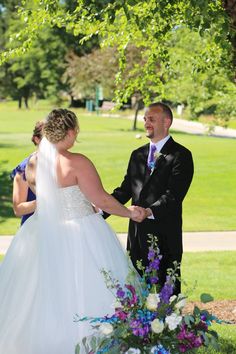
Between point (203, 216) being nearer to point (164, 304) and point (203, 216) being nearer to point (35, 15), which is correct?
point (35, 15)

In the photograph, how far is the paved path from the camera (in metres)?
13.8

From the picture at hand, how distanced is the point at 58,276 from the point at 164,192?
1.49m

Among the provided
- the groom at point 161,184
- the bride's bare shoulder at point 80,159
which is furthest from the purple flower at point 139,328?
the groom at point 161,184

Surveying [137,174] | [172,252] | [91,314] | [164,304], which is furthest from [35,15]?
[164,304]

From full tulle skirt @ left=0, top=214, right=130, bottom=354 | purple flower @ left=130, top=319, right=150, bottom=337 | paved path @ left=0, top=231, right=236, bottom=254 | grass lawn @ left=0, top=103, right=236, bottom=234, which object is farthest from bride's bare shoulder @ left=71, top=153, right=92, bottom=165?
grass lawn @ left=0, top=103, right=236, bottom=234

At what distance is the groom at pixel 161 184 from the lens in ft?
22.9

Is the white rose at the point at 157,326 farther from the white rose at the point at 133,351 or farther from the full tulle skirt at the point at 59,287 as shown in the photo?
the full tulle skirt at the point at 59,287

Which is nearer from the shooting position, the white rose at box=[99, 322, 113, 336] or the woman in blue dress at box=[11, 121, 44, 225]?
the white rose at box=[99, 322, 113, 336]

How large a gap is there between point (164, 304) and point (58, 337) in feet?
5.42

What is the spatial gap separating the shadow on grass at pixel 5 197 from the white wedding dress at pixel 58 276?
12.2 metres

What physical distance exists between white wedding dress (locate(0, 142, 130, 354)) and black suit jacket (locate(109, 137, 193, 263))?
0.74m

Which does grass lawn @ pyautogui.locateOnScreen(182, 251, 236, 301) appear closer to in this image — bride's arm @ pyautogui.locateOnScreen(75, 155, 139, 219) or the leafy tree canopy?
the leafy tree canopy

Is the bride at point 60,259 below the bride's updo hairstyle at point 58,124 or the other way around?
below

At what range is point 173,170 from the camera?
706 centimetres
